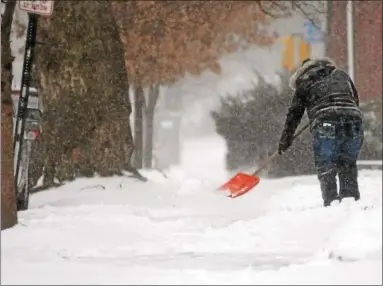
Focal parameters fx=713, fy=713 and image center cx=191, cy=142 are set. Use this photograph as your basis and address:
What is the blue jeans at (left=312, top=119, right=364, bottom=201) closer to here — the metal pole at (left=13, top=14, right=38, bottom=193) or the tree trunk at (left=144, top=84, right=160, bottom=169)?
the metal pole at (left=13, top=14, right=38, bottom=193)

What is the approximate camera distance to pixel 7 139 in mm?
4988

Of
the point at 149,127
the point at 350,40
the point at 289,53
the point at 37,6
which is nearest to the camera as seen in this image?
the point at 37,6

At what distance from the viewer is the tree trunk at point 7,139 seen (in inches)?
187

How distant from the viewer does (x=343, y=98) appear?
576 centimetres

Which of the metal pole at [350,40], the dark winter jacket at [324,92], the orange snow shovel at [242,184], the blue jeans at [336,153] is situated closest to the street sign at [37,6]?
the dark winter jacket at [324,92]

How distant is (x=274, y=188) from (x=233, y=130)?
6.00 meters

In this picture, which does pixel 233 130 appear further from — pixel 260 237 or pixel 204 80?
pixel 204 80

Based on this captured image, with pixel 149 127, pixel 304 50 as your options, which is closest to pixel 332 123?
pixel 304 50

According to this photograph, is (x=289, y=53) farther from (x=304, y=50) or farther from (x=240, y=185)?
(x=240, y=185)

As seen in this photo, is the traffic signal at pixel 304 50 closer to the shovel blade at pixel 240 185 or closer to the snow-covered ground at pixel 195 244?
the shovel blade at pixel 240 185

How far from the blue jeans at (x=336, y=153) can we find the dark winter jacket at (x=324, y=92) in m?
0.07

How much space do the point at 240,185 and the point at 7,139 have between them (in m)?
3.06

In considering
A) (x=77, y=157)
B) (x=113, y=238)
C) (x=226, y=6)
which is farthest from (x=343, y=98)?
(x=226, y=6)

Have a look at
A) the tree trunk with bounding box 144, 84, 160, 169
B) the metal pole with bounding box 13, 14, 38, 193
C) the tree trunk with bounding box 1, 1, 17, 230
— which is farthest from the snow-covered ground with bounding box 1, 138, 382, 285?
the tree trunk with bounding box 144, 84, 160, 169
